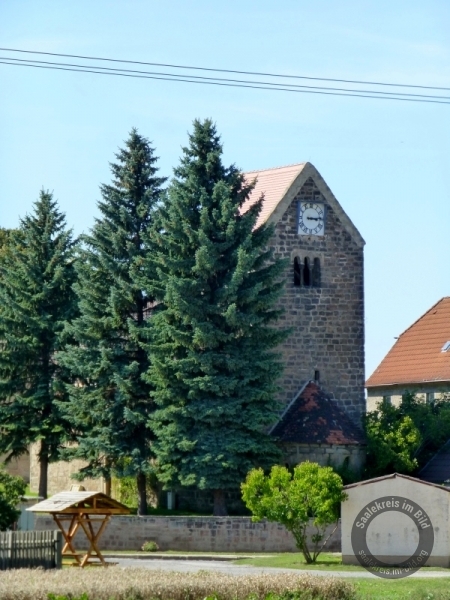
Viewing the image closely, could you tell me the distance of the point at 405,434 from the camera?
161 feet

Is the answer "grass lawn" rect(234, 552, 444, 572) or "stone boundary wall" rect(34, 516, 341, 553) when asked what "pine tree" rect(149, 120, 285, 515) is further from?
"grass lawn" rect(234, 552, 444, 572)

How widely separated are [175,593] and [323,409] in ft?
85.2

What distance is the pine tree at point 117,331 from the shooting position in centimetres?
4619

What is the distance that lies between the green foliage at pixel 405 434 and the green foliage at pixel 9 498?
1172 centimetres

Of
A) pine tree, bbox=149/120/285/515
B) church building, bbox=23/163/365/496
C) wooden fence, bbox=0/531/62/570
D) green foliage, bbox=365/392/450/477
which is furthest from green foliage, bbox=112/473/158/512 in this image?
wooden fence, bbox=0/531/62/570

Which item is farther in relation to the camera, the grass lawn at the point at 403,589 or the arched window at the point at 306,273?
the arched window at the point at 306,273

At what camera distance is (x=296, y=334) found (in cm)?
5012

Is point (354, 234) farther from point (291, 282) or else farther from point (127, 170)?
point (127, 170)

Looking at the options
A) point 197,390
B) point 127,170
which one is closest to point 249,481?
point 197,390

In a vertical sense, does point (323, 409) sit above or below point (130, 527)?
above

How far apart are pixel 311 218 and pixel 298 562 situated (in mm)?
16209

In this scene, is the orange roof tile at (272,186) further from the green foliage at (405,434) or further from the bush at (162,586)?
the bush at (162,586)

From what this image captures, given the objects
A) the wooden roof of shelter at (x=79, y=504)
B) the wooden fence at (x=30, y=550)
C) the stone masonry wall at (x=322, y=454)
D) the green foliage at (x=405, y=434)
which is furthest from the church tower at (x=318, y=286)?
the wooden fence at (x=30, y=550)

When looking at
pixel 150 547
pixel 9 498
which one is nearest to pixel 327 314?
pixel 150 547
